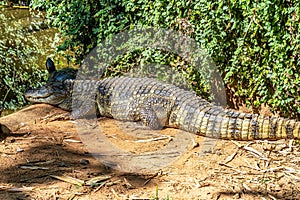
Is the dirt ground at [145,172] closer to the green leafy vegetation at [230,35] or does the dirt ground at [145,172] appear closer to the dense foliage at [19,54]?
the green leafy vegetation at [230,35]

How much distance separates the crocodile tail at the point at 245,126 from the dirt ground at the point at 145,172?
0.08m

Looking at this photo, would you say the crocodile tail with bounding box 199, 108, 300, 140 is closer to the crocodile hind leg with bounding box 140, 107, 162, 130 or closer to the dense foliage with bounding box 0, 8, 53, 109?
the crocodile hind leg with bounding box 140, 107, 162, 130

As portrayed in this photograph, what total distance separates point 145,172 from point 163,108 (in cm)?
141

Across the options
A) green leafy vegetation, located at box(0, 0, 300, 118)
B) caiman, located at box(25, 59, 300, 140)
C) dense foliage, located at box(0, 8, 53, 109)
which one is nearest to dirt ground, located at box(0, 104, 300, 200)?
caiman, located at box(25, 59, 300, 140)

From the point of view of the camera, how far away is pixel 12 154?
3791 millimetres

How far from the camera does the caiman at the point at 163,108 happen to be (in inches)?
164

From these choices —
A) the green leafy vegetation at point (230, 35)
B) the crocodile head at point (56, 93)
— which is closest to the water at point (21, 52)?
the crocodile head at point (56, 93)

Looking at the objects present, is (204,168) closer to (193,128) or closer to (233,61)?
(193,128)

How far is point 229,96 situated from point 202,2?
1.20 meters

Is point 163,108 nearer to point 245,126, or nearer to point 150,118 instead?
point 150,118

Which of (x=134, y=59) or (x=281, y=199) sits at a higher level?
(x=134, y=59)

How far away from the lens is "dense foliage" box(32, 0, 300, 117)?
4.20 meters

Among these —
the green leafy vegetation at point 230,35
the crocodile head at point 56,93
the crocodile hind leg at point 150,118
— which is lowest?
the crocodile hind leg at point 150,118

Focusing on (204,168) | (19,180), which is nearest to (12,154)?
(19,180)
